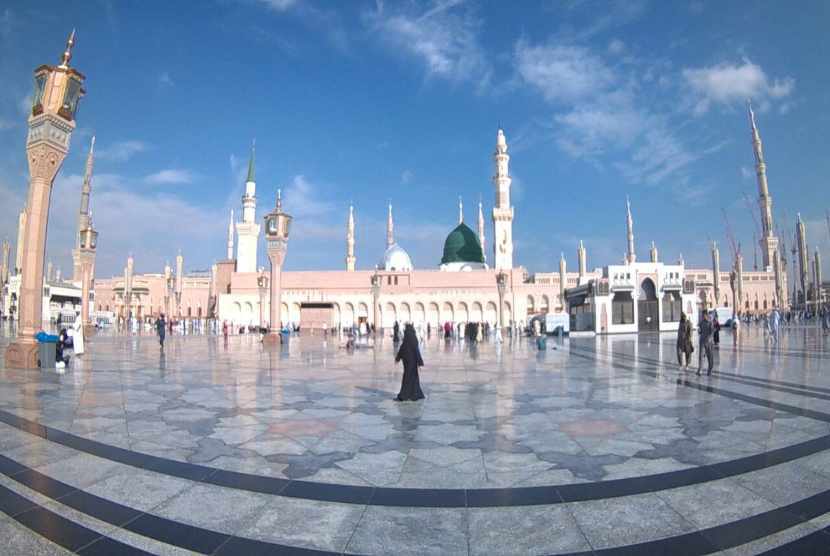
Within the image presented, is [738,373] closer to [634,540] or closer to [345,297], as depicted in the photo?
[634,540]

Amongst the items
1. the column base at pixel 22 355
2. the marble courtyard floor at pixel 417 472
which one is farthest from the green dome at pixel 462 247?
the marble courtyard floor at pixel 417 472

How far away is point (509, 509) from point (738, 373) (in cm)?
744

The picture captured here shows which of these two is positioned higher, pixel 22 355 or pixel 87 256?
pixel 87 256

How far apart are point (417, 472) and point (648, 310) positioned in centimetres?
3060

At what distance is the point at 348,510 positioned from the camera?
271cm

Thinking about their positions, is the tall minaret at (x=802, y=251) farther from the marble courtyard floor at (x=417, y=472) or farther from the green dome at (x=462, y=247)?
the marble courtyard floor at (x=417, y=472)

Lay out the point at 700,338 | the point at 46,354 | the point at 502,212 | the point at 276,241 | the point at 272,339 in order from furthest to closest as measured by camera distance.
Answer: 1. the point at 502,212
2. the point at 276,241
3. the point at 272,339
4. the point at 46,354
5. the point at 700,338

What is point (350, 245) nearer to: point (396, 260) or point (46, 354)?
point (396, 260)

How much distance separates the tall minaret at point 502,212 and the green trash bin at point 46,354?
46.9 m

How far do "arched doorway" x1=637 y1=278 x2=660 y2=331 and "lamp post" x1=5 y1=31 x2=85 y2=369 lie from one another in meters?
29.1

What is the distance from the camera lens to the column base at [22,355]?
9.15 metres

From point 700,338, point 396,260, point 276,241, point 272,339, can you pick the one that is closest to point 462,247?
point 396,260

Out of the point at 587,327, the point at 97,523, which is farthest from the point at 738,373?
the point at 587,327

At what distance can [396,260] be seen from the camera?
6881 cm
